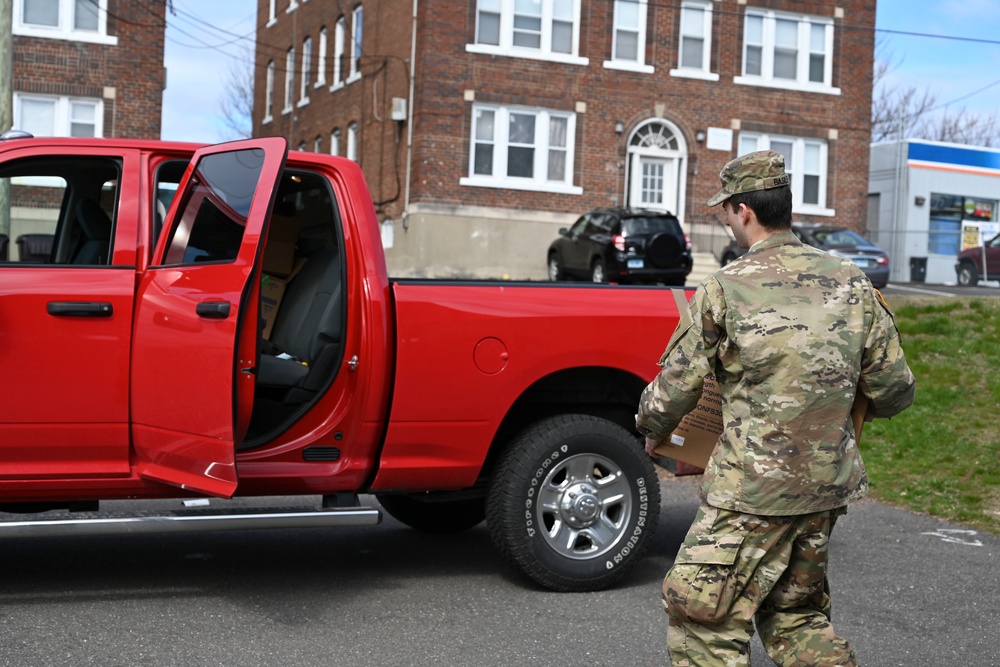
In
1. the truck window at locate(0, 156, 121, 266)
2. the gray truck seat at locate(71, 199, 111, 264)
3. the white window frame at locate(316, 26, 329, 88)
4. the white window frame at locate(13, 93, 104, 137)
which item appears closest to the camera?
the truck window at locate(0, 156, 121, 266)

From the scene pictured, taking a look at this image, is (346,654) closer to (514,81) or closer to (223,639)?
(223,639)

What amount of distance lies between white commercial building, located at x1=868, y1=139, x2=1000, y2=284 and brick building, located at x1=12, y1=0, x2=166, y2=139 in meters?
23.1

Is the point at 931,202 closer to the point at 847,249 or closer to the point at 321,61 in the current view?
the point at 847,249

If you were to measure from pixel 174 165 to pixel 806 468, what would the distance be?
346 cm

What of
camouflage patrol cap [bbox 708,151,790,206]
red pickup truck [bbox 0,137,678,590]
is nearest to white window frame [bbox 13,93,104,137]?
red pickup truck [bbox 0,137,678,590]

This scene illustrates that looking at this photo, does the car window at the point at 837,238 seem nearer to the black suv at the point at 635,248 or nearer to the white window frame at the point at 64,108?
the black suv at the point at 635,248

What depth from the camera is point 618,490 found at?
596cm

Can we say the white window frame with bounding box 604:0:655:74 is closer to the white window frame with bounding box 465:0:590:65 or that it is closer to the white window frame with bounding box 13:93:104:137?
the white window frame with bounding box 465:0:590:65

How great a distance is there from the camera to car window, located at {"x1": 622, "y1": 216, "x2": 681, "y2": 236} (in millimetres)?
24219

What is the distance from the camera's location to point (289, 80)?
41125 millimetres

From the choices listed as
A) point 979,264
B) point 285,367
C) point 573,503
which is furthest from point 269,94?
point 573,503

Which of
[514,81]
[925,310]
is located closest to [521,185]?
[514,81]

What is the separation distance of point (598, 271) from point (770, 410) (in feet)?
71.0

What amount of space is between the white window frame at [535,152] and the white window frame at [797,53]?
523cm
